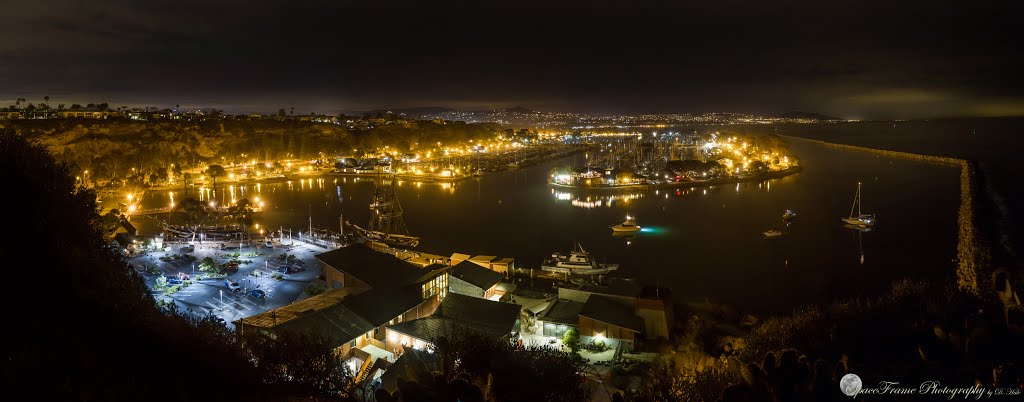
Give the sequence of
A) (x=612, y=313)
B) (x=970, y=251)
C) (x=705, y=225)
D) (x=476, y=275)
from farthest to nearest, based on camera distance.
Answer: (x=705, y=225) < (x=970, y=251) < (x=476, y=275) < (x=612, y=313)

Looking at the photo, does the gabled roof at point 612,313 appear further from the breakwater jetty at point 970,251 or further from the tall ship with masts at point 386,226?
the tall ship with masts at point 386,226

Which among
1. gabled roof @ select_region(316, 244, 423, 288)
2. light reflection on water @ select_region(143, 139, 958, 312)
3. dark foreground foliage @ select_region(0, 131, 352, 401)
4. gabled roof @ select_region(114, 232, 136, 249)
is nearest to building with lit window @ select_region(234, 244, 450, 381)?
gabled roof @ select_region(316, 244, 423, 288)

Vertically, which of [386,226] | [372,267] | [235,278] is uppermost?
[372,267]

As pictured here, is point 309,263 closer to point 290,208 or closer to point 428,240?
point 428,240

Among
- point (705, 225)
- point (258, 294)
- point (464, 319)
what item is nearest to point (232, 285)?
point (258, 294)

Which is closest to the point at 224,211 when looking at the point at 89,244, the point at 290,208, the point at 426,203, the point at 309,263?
the point at 290,208

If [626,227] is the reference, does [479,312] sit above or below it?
above

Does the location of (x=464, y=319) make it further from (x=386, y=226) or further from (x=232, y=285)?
(x=386, y=226)

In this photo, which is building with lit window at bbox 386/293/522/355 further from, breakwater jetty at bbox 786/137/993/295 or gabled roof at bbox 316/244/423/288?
breakwater jetty at bbox 786/137/993/295

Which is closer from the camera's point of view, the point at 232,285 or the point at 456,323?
the point at 456,323
